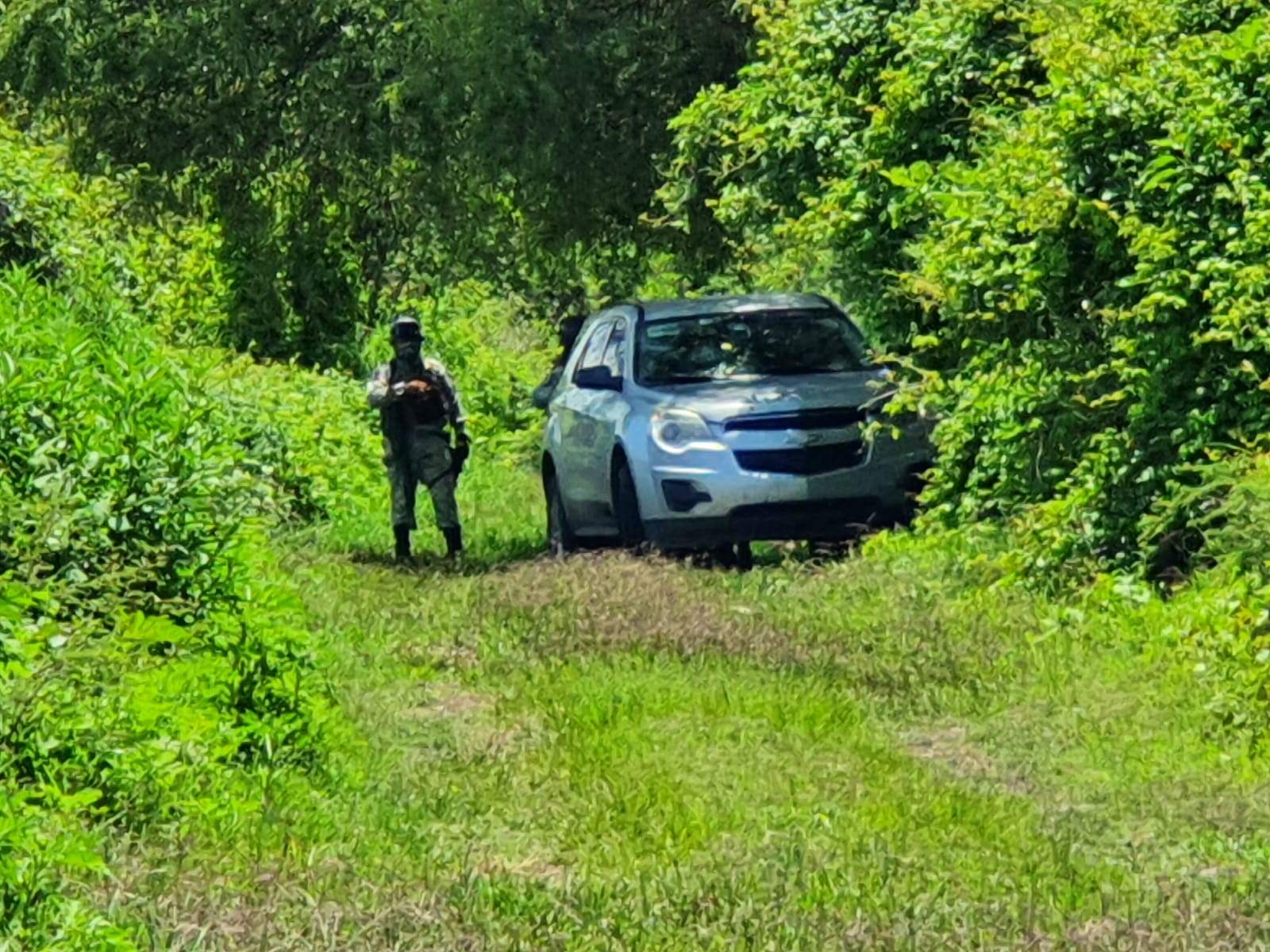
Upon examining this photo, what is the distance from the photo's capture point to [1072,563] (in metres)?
13.0

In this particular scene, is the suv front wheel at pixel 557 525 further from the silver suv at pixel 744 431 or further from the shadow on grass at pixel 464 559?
the silver suv at pixel 744 431

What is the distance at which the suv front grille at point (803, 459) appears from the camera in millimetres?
16141

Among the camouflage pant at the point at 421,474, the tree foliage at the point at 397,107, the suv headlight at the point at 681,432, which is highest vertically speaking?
the tree foliage at the point at 397,107

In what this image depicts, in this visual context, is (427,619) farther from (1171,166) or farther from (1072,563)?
(1171,166)

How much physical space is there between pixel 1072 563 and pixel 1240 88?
2.61 m

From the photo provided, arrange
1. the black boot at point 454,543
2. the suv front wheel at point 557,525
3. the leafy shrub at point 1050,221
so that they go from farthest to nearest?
1. the suv front wheel at point 557,525
2. the black boot at point 454,543
3. the leafy shrub at point 1050,221

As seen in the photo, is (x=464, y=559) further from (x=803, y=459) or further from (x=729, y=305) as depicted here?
(x=803, y=459)

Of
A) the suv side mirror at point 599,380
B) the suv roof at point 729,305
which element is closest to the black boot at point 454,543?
the suv side mirror at point 599,380

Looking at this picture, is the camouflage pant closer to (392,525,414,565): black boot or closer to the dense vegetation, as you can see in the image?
(392,525,414,565): black boot

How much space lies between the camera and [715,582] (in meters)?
15.1

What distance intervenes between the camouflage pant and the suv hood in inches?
68.1

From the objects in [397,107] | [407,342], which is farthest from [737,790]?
[397,107]

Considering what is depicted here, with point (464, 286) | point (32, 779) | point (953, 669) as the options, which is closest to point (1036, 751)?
point (953, 669)

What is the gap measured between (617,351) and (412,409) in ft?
4.99
